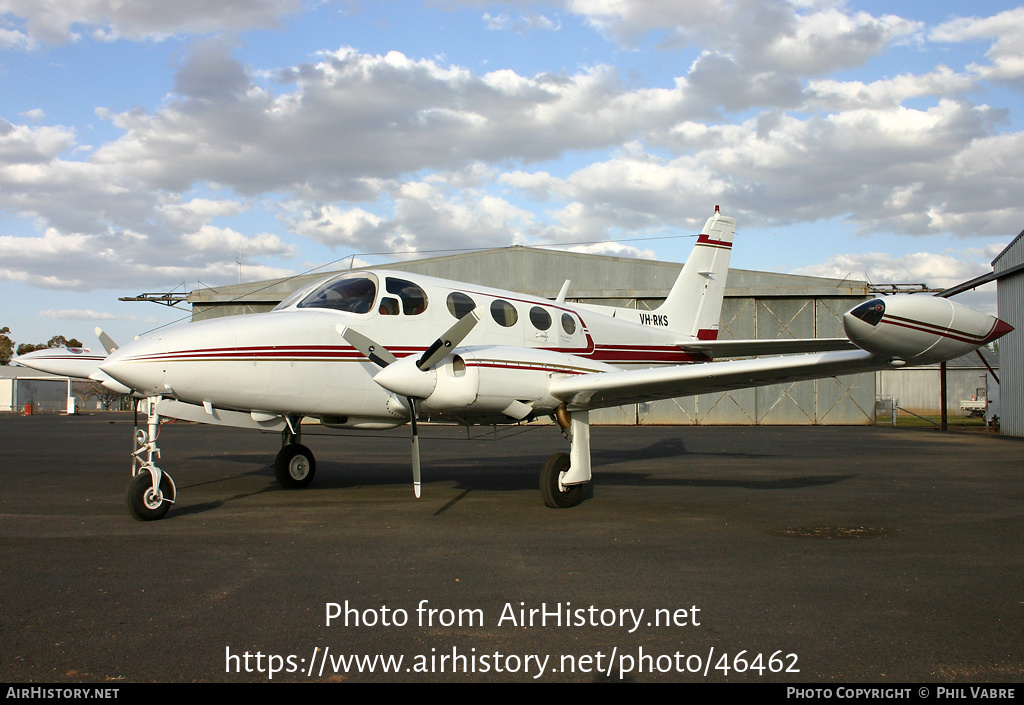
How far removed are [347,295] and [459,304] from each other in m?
1.72

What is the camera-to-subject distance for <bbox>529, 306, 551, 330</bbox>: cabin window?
11773mm

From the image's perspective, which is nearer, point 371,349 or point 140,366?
point 140,366

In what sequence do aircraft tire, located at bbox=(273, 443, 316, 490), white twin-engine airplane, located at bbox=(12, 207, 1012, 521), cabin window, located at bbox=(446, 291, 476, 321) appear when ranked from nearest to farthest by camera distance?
white twin-engine airplane, located at bbox=(12, 207, 1012, 521) → cabin window, located at bbox=(446, 291, 476, 321) → aircraft tire, located at bbox=(273, 443, 316, 490)

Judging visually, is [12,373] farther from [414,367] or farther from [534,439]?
[414,367]

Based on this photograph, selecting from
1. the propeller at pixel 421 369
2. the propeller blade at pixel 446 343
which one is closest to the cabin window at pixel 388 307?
the propeller at pixel 421 369

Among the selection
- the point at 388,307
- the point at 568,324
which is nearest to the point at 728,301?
the point at 568,324

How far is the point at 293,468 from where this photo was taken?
461 inches

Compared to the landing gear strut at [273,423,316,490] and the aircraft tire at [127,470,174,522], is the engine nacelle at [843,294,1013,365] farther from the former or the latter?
the landing gear strut at [273,423,316,490]

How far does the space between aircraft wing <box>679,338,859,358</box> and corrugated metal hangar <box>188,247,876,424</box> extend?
20898 mm

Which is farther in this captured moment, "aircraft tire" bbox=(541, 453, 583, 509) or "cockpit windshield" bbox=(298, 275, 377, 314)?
"cockpit windshield" bbox=(298, 275, 377, 314)

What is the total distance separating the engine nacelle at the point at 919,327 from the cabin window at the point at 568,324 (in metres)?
5.61

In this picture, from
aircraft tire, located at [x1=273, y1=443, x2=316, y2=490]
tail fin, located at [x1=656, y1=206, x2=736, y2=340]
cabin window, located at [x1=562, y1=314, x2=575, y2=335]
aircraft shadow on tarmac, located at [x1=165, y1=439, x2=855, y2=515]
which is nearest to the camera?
aircraft tire, located at [x1=273, y1=443, x2=316, y2=490]

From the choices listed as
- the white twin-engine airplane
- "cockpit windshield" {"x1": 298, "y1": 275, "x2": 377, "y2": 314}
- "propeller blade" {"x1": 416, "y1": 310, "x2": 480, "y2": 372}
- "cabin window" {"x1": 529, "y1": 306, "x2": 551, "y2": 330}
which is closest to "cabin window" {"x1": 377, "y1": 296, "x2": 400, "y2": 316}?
the white twin-engine airplane

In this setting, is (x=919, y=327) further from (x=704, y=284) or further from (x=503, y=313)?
(x=704, y=284)
